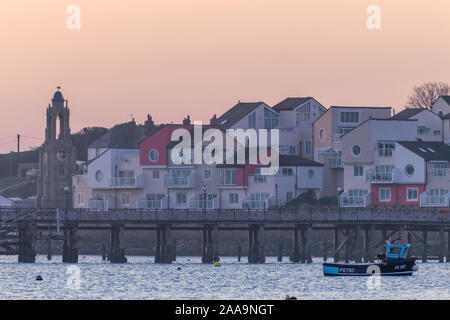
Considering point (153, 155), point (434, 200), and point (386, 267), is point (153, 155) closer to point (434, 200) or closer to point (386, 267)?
point (434, 200)

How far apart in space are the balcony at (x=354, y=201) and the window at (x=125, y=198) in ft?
81.7

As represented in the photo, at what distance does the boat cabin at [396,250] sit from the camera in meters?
129

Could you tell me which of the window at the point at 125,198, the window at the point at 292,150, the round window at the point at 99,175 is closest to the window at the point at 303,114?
the window at the point at 292,150

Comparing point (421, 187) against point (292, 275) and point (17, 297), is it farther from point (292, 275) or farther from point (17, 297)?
point (17, 297)

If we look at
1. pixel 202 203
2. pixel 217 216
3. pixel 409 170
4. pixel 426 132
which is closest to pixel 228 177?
pixel 202 203

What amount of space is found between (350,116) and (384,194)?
16.3m

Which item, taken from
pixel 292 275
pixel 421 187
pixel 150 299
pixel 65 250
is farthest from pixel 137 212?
pixel 150 299

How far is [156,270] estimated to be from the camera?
137125mm

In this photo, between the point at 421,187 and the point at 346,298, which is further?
the point at 421,187

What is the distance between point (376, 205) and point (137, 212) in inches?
1277

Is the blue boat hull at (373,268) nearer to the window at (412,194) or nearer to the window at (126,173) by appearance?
the window at (412,194)

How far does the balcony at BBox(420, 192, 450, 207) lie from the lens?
166 meters

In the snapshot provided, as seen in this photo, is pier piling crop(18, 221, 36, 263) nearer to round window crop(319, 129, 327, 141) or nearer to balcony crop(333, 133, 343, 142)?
balcony crop(333, 133, 343, 142)
